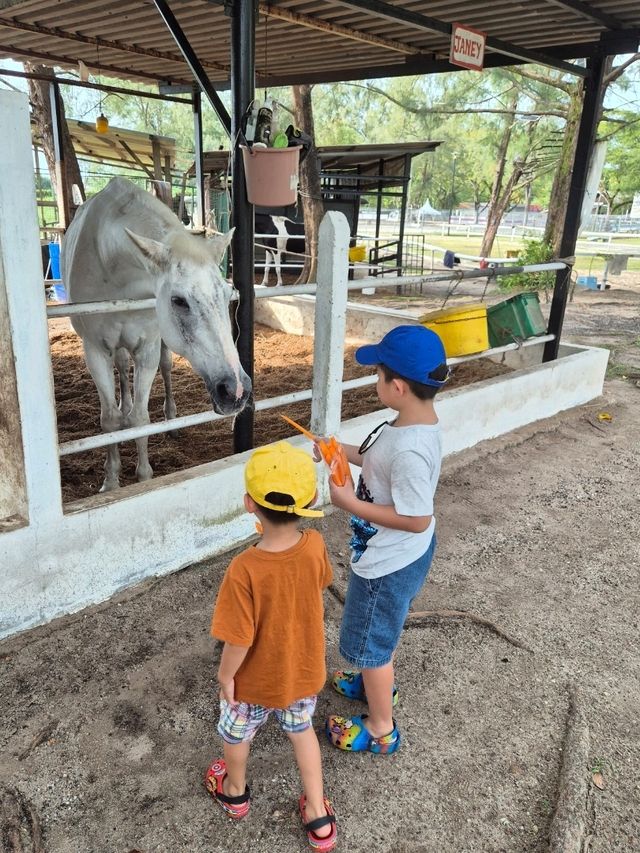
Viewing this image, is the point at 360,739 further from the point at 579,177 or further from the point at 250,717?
the point at 579,177

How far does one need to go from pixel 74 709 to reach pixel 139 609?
0.58 meters

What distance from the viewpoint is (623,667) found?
2455 mm

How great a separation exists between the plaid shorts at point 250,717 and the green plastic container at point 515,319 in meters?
3.68

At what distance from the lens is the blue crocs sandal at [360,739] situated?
200cm

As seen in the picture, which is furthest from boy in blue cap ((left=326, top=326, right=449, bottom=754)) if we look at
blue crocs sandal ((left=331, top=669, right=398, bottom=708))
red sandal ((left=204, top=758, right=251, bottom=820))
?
red sandal ((left=204, top=758, right=251, bottom=820))

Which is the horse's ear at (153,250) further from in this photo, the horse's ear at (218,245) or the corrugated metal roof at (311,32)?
the corrugated metal roof at (311,32)

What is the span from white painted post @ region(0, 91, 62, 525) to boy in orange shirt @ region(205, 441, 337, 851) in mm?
1169

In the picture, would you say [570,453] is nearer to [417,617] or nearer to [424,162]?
[417,617]

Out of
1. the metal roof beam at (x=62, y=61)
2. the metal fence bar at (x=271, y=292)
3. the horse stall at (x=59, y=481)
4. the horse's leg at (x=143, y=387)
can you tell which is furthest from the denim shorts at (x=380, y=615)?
the metal roof beam at (x=62, y=61)

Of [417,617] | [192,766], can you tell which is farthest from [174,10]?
[192,766]

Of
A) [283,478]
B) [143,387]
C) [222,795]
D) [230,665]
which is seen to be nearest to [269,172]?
[143,387]

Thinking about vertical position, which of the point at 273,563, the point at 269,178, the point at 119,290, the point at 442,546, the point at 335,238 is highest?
the point at 269,178

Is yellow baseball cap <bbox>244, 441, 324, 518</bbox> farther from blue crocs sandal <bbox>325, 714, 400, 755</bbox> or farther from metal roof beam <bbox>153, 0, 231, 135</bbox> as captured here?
metal roof beam <bbox>153, 0, 231, 135</bbox>

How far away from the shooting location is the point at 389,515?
1.73m
